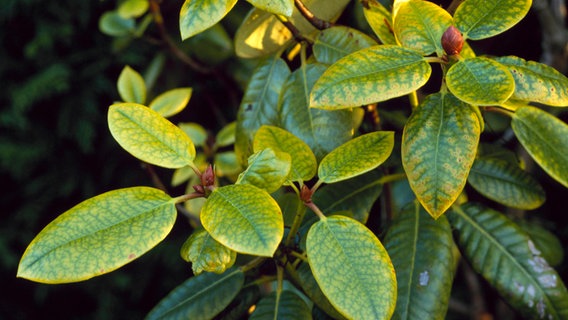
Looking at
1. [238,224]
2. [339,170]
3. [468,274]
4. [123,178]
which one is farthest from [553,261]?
[123,178]

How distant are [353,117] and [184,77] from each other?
39.4 inches

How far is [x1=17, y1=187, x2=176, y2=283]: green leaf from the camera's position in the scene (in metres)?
0.69

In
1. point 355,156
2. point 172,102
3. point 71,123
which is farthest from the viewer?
point 71,123

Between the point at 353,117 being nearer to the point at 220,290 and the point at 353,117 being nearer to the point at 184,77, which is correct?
the point at 220,290

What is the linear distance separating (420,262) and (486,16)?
39 cm

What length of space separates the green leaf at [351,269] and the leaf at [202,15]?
1.00 ft

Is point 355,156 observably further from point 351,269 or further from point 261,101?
point 261,101

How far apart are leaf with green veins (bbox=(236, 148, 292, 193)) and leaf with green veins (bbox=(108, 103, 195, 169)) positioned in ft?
0.32

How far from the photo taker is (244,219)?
2.29 ft

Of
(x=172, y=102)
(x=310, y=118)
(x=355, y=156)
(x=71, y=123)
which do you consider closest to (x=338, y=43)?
(x=310, y=118)

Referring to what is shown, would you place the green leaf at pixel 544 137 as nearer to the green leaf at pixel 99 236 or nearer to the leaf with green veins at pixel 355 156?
the leaf with green veins at pixel 355 156

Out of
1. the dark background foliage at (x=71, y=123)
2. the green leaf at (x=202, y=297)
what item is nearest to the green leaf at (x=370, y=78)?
the green leaf at (x=202, y=297)

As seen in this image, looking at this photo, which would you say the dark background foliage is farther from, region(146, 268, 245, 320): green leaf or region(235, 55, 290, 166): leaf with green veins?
region(146, 268, 245, 320): green leaf

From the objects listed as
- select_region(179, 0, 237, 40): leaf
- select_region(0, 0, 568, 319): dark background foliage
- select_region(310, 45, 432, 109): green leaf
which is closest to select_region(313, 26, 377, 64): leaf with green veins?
select_region(310, 45, 432, 109): green leaf
